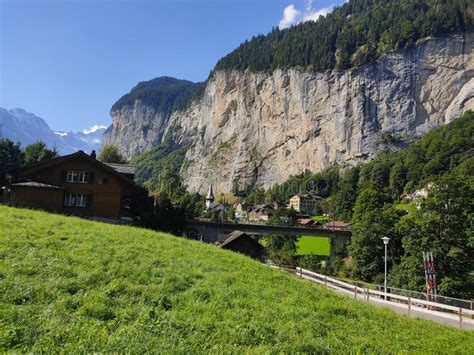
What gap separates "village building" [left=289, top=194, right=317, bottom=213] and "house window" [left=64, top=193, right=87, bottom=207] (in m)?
123

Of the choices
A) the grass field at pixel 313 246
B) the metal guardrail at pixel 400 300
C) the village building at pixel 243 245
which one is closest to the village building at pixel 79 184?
the village building at pixel 243 245

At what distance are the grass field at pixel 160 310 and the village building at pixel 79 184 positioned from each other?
2237 centimetres

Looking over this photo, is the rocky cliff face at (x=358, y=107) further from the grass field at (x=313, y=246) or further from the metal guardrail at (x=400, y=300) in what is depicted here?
the metal guardrail at (x=400, y=300)

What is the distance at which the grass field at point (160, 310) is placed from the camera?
22.4 feet

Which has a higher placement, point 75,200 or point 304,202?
point 304,202

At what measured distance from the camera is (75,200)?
123 feet

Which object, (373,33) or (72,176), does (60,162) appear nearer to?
(72,176)

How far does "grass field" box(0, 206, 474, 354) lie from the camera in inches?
269

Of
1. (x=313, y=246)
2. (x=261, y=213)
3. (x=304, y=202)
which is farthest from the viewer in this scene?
(x=304, y=202)

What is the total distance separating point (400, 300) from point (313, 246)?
61827 millimetres

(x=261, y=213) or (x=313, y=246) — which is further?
(x=261, y=213)

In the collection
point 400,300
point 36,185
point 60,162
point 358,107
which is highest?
point 358,107

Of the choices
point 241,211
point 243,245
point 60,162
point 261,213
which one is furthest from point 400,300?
point 241,211

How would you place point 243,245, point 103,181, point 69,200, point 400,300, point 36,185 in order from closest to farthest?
1. point 400,300
2. point 36,185
3. point 69,200
4. point 103,181
5. point 243,245
